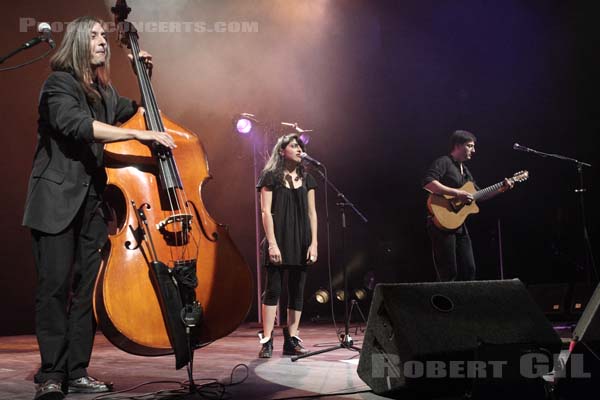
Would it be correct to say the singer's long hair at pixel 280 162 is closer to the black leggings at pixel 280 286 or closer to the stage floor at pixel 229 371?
the black leggings at pixel 280 286

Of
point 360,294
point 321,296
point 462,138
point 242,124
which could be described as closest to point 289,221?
point 462,138

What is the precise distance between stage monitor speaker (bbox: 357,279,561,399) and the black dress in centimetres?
179

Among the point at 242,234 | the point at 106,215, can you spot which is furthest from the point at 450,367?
the point at 242,234

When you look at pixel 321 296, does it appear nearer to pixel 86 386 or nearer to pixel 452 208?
pixel 452 208

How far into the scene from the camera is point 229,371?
3439 millimetres

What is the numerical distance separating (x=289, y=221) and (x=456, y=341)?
222 centimetres

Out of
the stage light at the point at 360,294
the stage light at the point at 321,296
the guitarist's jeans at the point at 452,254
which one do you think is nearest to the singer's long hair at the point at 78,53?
Result: the guitarist's jeans at the point at 452,254

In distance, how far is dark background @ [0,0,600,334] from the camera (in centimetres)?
685

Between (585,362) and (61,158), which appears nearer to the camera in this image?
(585,362)

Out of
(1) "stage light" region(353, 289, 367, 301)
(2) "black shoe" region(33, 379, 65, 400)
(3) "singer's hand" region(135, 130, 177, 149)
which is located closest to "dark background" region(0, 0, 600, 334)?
(1) "stage light" region(353, 289, 367, 301)

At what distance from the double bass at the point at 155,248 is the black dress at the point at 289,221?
4.81ft

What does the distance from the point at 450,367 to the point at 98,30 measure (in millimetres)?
2033

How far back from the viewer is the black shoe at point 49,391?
8.03 feet

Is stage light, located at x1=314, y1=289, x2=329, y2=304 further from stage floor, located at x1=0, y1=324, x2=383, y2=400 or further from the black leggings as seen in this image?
the black leggings
